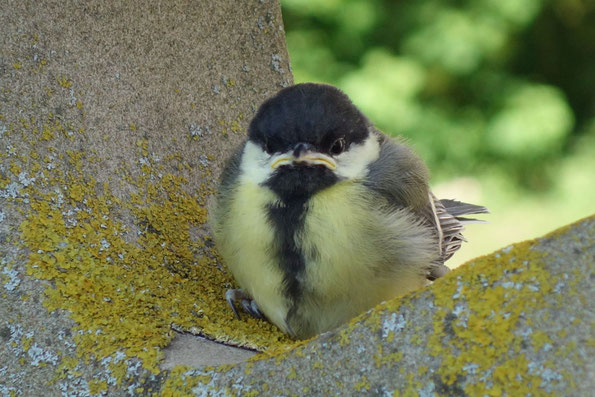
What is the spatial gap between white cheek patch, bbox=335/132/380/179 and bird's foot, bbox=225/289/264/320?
39 centimetres

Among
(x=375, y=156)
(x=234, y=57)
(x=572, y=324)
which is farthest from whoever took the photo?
(x=234, y=57)

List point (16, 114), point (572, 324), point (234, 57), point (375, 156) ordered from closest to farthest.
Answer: point (572, 324)
point (16, 114)
point (375, 156)
point (234, 57)

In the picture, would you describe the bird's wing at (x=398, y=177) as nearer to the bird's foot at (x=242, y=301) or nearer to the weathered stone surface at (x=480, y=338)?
the bird's foot at (x=242, y=301)

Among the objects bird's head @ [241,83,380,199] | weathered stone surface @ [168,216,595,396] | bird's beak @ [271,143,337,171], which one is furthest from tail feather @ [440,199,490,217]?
weathered stone surface @ [168,216,595,396]

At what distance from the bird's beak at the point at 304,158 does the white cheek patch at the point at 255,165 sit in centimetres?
5

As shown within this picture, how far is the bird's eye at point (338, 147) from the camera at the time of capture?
1.71 metres

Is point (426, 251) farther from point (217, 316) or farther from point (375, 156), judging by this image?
point (217, 316)

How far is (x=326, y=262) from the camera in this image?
160 centimetres

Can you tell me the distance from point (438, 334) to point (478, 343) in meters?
0.06

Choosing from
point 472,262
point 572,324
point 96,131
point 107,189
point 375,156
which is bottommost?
point 572,324

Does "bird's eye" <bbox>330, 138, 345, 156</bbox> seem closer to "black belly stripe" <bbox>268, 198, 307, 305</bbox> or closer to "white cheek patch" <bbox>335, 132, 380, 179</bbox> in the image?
"white cheek patch" <bbox>335, 132, 380, 179</bbox>

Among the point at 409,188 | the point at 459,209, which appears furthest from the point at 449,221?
the point at 409,188

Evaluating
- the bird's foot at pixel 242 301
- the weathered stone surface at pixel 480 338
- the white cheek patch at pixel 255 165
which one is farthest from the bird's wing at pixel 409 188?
the weathered stone surface at pixel 480 338

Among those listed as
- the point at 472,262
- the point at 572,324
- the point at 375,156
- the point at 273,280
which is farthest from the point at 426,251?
the point at 572,324
